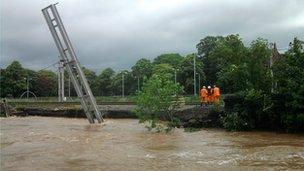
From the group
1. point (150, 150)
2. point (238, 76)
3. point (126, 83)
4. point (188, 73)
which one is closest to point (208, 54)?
point (188, 73)

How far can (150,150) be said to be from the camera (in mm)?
16453

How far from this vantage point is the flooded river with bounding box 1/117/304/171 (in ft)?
43.4

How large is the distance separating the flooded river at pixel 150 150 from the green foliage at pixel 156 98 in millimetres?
668

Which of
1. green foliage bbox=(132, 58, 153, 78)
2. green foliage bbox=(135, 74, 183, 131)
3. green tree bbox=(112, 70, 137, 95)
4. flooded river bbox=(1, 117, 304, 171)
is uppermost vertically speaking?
green foliage bbox=(132, 58, 153, 78)

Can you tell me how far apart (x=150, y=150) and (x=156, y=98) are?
6.98m

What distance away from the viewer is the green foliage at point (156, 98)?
76.1 ft

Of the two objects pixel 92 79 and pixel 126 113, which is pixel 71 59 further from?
pixel 92 79

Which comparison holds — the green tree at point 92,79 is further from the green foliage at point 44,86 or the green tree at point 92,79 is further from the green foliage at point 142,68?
the green foliage at point 142,68

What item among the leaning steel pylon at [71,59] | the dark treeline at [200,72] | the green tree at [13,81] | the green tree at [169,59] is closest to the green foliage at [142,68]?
the dark treeline at [200,72]

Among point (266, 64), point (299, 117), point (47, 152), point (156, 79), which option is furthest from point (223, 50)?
point (47, 152)

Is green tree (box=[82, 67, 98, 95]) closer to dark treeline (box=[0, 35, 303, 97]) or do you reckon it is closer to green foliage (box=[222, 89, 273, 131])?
dark treeline (box=[0, 35, 303, 97])

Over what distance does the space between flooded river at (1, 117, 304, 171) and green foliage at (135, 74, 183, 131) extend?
26.3 inches

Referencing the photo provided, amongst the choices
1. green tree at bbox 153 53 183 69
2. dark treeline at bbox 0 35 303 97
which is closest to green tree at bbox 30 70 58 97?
dark treeline at bbox 0 35 303 97

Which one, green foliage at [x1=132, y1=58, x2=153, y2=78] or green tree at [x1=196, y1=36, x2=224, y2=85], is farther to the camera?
green foliage at [x1=132, y1=58, x2=153, y2=78]
